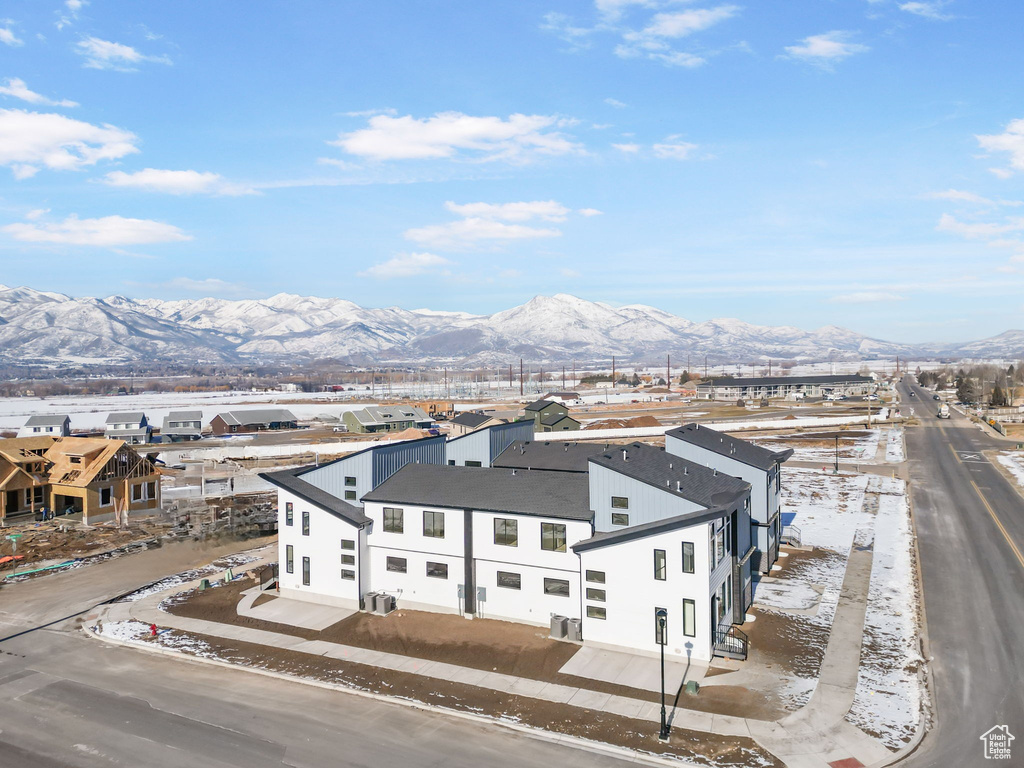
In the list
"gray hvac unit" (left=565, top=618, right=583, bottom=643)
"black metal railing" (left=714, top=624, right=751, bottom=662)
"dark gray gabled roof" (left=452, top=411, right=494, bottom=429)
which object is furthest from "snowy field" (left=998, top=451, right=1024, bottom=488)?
"dark gray gabled roof" (left=452, top=411, right=494, bottom=429)

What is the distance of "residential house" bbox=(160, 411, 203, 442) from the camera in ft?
407

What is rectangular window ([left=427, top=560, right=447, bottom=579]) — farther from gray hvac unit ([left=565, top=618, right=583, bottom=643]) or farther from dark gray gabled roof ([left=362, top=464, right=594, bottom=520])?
gray hvac unit ([left=565, top=618, right=583, bottom=643])

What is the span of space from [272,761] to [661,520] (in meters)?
18.1

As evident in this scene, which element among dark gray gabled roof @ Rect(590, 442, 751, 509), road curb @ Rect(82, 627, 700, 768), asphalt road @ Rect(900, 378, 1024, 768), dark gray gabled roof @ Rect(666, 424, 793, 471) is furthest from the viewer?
dark gray gabled roof @ Rect(666, 424, 793, 471)

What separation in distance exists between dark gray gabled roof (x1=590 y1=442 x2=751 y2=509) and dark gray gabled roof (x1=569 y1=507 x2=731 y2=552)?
1.35 meters

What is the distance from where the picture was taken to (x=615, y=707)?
995 inches

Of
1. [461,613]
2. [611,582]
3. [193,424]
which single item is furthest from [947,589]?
[193,424]

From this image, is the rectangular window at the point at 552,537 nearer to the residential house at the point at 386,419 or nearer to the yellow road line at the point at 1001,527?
the yellow road line at the point at 1001,527

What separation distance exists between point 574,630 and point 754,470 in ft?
49.6

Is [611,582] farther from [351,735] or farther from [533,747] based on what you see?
[351,735]

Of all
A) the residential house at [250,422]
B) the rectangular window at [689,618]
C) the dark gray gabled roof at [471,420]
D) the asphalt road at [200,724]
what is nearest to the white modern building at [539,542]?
the rectangular window at [689,618]

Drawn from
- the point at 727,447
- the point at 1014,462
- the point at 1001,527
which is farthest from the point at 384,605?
the point at 1014,462

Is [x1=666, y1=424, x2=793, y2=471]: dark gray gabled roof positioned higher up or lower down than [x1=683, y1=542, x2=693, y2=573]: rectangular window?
higher up

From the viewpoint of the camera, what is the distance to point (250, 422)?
137m
